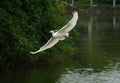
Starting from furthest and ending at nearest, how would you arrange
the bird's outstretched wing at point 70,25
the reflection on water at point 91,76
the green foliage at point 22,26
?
the green foliage at point 22,26 → the reflection on water at point 91,76 → the bird's outstretched wing at point 70,25

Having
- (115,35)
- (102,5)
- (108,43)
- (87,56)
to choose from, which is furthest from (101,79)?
(102,5)

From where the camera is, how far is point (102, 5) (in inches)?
2936

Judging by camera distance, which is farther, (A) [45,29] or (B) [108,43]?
(B) [108,43]

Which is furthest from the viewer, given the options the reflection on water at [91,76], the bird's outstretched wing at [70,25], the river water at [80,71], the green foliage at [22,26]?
the green foliage at [22,26]

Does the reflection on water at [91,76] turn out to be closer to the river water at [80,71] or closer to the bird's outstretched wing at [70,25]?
the river water at [80,71]

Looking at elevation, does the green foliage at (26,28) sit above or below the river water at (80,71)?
above

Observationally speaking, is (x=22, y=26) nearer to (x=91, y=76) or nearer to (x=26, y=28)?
(x=26, y=28)

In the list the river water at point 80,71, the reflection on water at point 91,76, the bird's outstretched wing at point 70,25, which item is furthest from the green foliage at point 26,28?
the bird's outstretched wing at point 70,25

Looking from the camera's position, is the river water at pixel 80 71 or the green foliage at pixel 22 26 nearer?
the river water at pixel 80 71

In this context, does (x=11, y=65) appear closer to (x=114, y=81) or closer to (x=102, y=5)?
(x=114, y=81)

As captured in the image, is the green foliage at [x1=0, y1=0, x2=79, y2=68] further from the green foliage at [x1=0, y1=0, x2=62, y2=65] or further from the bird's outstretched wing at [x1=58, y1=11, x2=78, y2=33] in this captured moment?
the bird's outstretched wing at [x1=58, y1=11, x2=78, y2=33]

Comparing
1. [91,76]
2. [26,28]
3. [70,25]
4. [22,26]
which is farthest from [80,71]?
[70,25]

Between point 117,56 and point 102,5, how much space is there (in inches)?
1808

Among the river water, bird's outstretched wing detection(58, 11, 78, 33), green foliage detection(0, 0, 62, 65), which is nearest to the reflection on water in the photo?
the river water
